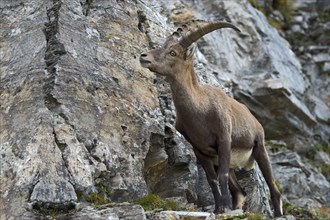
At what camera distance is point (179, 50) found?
1249 cm

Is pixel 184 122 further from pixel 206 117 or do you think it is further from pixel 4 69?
pixel 4 69

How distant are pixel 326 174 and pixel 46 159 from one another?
1385 centimetres

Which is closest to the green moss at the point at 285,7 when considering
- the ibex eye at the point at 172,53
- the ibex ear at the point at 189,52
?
the ibex ear at the point at 189,52

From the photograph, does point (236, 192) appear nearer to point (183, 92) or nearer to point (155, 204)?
point (183, 92)

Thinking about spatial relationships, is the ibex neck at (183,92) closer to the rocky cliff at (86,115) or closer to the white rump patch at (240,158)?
the rocky cliff at (86,115)

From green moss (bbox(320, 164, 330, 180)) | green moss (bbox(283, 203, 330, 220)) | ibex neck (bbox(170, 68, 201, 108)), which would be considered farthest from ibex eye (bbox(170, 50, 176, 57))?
green moss (bbox(320, 164, 330, 180))

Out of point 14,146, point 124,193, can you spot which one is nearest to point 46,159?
point 14,146

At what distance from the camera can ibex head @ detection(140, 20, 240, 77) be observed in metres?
12.3

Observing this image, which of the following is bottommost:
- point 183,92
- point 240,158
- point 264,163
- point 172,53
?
point 264,163

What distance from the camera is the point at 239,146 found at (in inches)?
520

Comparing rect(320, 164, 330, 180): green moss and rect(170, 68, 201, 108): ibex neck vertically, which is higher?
rect(170, 68, 201, 108): ibex neck

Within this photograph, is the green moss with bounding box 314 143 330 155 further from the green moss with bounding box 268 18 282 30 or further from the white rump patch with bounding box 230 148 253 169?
the white rump patch with bounding box 230 148 253 169

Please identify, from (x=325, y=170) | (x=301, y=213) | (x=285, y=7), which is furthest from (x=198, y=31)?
(x=285, y=7)

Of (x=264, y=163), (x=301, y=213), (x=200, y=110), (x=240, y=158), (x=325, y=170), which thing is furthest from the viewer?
(x=325, y=170)
